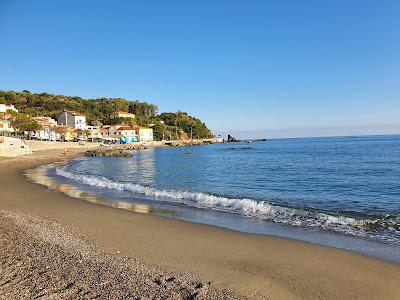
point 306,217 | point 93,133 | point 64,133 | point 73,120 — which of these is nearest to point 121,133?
point 93,133

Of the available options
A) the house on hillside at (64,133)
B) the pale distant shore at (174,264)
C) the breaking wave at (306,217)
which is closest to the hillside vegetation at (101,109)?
the house on hillside at (64,133)

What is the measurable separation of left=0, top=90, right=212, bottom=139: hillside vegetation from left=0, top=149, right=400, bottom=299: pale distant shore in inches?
5122

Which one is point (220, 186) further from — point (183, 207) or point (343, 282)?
point (343, 282)

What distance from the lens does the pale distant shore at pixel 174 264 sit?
6336 millimetres

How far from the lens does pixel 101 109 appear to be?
169000mm

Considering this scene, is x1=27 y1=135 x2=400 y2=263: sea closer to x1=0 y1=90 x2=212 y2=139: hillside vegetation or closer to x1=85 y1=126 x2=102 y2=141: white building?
x1=85 y1=126 x2=102 y2=141: white building

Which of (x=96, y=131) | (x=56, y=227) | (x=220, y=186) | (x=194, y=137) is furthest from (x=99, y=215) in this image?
(x=194, y=137)

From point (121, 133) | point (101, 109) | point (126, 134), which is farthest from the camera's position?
point (101, 109)

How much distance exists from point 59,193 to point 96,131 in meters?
113

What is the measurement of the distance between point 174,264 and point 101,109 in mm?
169663

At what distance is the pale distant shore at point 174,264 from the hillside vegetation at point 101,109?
130m

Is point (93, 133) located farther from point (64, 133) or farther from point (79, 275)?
point (79, 275)

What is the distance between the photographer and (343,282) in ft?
22.7

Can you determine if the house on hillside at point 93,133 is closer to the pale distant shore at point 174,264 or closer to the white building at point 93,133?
the white building at point 93,133
